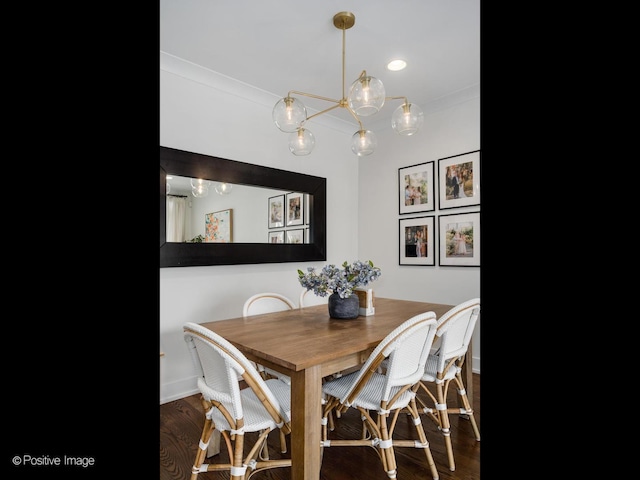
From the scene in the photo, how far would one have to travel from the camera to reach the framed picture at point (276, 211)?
327 cm


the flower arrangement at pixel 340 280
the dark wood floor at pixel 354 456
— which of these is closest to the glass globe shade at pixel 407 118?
the flower arrangement at pixel 340 280

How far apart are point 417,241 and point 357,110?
1972 millimetres

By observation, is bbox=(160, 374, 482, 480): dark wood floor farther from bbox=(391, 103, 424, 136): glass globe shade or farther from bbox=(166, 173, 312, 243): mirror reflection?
bbox=(391, 103, 424, 136): glass globe shade

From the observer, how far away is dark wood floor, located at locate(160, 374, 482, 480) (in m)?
1.68

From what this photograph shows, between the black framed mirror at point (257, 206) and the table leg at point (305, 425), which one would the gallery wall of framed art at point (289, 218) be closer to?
the black framed mirror at point (257, 206)

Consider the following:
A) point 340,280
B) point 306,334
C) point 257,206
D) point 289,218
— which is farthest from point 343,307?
point 289,218

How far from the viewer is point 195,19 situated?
→ 7.13ft

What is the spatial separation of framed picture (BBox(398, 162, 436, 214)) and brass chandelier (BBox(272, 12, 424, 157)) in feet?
4.36

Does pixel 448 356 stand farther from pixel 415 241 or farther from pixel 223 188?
pixel 223 188

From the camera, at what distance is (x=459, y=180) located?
321 cm
